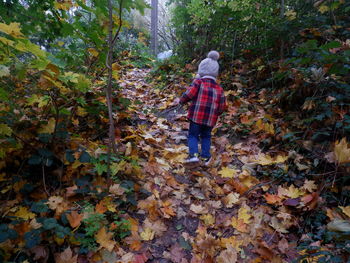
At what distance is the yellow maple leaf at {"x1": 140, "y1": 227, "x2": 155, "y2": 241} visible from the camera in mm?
1873

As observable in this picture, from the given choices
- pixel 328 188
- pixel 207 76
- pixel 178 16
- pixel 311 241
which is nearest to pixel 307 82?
pixel 207 76

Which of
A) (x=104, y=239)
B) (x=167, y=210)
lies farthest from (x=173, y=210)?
(x=104, y=239)

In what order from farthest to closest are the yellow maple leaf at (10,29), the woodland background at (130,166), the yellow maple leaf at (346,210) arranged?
the yellow maple leaf at (346,210), the woodland background at (130,166), the yellow maple leaf at (10,29)

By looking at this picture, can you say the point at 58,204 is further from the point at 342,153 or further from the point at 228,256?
the point at 342,153

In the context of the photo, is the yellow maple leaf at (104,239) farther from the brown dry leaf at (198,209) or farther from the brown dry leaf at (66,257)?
the brown dry leaf at (198,209)

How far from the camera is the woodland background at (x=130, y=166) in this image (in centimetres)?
163

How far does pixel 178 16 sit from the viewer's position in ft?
21.7

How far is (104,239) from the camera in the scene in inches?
66.4

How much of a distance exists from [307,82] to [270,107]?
85 cm

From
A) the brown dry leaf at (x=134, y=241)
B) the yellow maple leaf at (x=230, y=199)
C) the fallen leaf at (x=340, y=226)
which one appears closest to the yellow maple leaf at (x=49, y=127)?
the brown dry leaf at (x=134, y=241)

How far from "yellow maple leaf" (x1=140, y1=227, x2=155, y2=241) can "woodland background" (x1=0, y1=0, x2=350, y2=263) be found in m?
0.02

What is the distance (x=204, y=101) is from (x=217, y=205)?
148 cm

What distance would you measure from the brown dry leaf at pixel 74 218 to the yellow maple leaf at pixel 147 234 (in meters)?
0.53

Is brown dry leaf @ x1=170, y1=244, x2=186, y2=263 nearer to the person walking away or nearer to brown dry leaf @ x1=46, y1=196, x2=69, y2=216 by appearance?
brown dry leaf @ x1=46, y1=196, x2=69, y2=216
